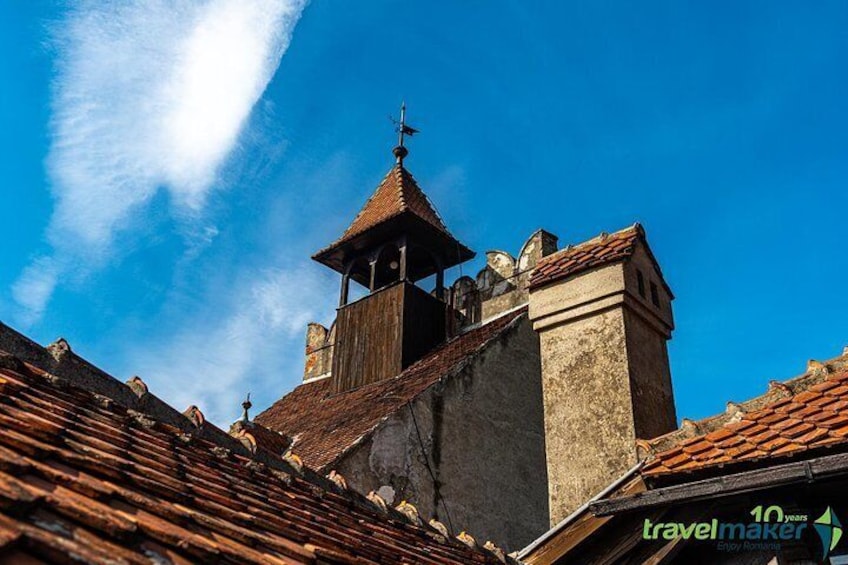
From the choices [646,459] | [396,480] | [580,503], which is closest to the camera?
[646,459]

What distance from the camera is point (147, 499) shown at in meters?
2.30

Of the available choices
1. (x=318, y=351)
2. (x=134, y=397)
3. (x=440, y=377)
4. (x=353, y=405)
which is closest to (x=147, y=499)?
(x=134, y=397)

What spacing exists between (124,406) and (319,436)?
785 cm

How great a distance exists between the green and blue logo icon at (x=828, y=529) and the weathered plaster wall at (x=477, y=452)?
6.17 m

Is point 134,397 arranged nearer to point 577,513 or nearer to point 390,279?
point 577,513

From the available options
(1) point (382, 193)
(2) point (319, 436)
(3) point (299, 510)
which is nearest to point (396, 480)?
(2) point (319, 436)

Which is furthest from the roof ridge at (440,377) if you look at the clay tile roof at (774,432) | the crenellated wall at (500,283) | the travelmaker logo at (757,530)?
the travelmaker logo at (757,530)

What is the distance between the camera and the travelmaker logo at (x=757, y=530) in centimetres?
376

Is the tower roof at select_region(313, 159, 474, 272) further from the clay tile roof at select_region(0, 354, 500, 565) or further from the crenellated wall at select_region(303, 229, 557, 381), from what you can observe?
the clay tile roof at select_region(0, 354, 500, 565)

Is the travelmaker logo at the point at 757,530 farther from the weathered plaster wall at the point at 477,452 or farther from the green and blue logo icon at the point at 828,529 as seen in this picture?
the weathered plaster wall at the point at 477,452

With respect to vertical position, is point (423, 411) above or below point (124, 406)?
above

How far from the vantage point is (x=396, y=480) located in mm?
9734

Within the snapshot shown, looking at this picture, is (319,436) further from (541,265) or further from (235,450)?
(235,450)

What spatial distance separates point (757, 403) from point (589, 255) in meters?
2.31
